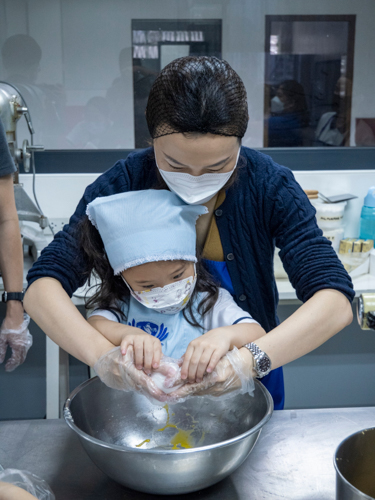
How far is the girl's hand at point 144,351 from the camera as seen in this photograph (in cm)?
95

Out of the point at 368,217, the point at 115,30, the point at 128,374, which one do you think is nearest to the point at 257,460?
the point at 128,374

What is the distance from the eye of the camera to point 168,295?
1095 mm

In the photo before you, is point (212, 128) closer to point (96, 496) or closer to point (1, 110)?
point (96, 496)

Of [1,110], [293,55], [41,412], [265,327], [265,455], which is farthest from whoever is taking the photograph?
[293,55]

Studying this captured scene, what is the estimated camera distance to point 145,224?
1024 millimetres

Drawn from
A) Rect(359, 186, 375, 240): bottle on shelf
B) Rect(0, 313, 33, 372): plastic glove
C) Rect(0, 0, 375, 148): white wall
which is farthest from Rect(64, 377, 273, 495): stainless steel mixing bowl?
Rect(0, 0, 375, 148): white wall

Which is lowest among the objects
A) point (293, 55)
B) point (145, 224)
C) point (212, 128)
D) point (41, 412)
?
point (41, 412)

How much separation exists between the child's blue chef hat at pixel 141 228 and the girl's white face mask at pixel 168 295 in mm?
73

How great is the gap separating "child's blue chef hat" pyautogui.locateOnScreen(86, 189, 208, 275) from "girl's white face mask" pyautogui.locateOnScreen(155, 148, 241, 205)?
Answer: 32 millimetres

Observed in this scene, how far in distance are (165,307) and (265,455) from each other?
0.38 m

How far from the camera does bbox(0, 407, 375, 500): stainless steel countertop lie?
0.85 meters

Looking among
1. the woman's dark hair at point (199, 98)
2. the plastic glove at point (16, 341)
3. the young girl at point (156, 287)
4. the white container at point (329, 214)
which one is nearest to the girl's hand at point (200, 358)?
the young girl at point (156, 287)

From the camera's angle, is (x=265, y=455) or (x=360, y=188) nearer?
(x=265, y=455)

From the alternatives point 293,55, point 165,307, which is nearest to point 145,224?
point 165,307
